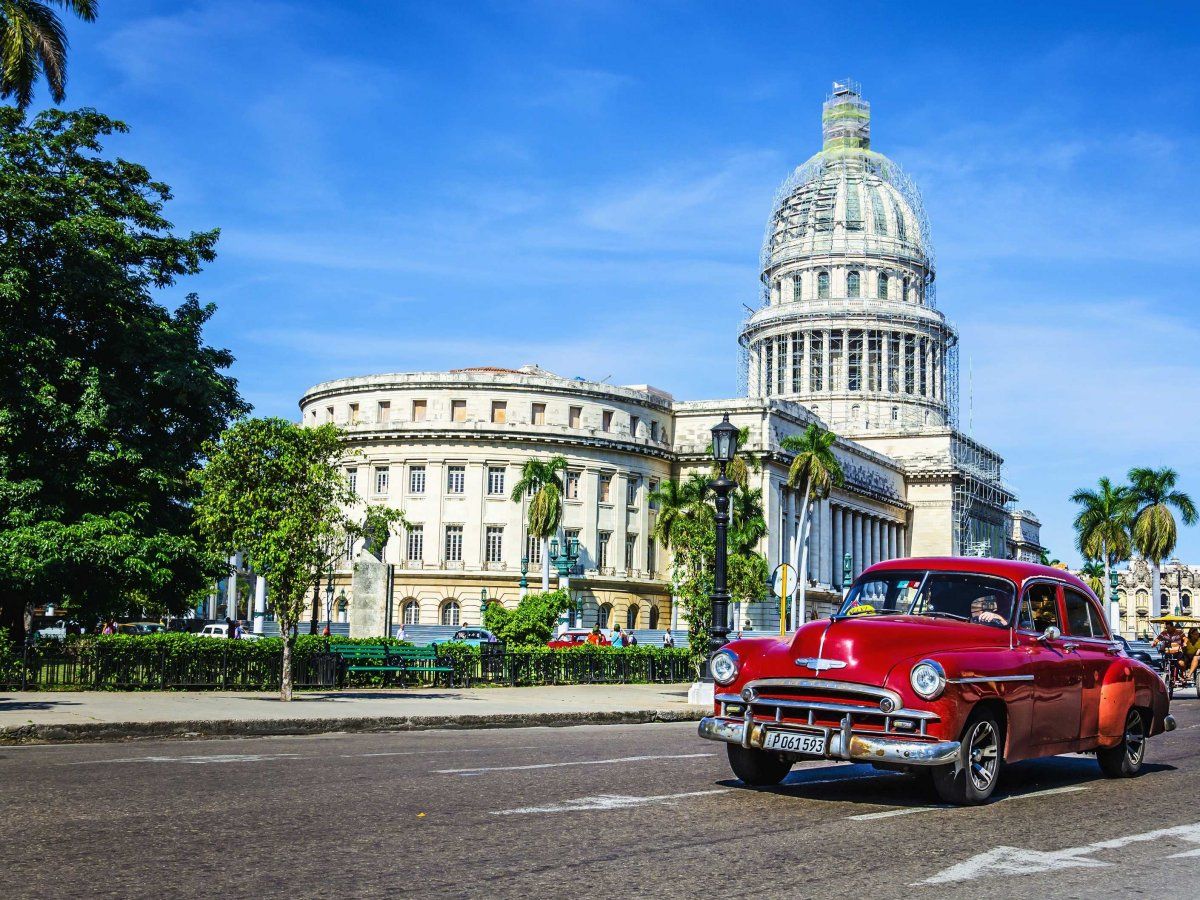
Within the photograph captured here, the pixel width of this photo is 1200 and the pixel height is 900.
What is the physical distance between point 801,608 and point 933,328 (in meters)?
59.0

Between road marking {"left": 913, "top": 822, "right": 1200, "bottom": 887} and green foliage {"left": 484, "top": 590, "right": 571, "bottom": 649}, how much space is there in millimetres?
27820

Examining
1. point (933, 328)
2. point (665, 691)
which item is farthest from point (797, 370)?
point (665, 691)

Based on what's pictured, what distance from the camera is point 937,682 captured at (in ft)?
28.9

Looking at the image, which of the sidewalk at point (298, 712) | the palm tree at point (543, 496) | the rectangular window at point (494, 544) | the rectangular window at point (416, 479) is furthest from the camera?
the rectangular window at point (416, 479)

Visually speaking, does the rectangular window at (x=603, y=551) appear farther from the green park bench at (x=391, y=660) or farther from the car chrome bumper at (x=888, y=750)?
the car chrome bumper at (x=888, y=750)

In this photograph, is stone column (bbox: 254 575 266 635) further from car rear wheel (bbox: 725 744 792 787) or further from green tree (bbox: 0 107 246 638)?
car rear wheel (bbox: 725 744 792 787)

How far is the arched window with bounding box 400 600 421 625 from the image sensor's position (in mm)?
78875

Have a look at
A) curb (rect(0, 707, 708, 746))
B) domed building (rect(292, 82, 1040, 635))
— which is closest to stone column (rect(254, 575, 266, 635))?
domed building (rect(292, 82, 1040, 635))

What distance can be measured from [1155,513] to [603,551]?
37.5 meters

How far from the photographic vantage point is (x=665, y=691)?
29.3m

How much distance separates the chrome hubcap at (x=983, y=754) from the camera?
924 centimetres

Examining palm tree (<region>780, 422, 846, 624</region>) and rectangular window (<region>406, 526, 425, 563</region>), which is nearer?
palm tree (<region>780, 422, 846, 624</region>)

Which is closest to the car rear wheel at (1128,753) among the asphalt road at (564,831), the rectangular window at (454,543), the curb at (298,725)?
the asphalt road at (564,831)

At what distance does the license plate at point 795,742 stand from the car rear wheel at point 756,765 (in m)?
0.63
